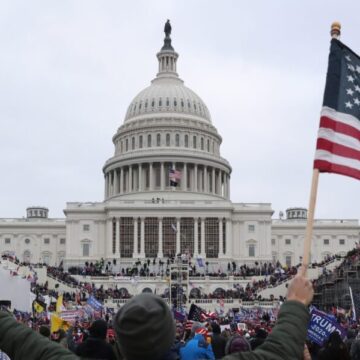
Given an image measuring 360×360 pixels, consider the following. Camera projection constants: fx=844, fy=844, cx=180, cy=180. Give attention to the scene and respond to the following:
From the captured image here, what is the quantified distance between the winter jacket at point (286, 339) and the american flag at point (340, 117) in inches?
85.4

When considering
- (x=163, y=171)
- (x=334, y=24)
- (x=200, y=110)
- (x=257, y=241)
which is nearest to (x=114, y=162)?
(x=163, y=171)

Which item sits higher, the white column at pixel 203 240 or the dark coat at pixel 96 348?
the white column at pixel 203 240

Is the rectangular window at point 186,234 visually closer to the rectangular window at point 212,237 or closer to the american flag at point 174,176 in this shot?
the rectangular window at point 212,237

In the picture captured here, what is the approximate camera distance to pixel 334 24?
685 centimetres

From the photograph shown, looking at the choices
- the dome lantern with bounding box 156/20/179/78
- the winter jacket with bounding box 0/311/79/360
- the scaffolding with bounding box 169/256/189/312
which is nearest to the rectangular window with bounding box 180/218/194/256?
the scaffolding with bounding box 169/256/189/312

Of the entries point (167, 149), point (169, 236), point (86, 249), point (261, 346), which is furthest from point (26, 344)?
point (167, 149)

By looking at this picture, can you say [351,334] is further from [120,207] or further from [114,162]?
[114,162]

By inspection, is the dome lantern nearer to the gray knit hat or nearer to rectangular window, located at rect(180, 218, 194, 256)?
rectangular window, located at rect(180, 218, 194, 256)

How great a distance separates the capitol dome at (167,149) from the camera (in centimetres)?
12306

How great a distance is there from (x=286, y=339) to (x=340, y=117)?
295cm

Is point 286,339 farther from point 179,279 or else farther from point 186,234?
point 186,234

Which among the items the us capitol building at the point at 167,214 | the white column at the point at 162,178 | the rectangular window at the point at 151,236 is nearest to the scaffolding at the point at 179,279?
the us capitol building at the point at 167,214

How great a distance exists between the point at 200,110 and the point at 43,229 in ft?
102

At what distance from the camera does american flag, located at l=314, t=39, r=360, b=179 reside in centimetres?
676
